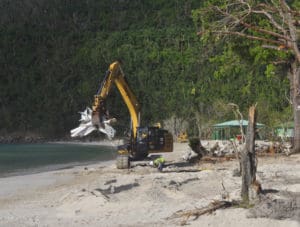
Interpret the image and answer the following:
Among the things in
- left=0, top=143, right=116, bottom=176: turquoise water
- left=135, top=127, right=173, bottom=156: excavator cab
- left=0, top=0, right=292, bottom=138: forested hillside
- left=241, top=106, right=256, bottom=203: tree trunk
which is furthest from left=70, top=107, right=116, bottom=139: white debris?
left=0, top=0, right=292, bottom=138: forested hillside

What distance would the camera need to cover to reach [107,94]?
23.3 meters

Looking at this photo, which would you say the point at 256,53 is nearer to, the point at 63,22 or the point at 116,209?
the point at 116,209

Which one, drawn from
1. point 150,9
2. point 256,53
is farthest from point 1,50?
point 256,53

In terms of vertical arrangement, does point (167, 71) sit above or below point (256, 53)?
above

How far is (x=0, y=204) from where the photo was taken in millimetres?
14047

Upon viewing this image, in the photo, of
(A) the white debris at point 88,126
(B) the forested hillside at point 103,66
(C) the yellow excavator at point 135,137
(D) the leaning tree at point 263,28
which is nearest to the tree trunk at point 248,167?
(D) the leaning tree at point 263,28

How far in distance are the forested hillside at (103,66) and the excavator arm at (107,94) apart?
44411 mm

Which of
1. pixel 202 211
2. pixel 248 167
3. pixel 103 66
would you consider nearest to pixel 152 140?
pixel 248 167

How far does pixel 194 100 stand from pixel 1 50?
7184 cm

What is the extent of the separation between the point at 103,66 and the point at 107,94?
109268 mm

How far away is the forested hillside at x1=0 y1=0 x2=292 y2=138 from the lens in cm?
9912

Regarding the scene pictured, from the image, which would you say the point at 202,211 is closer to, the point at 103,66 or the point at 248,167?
the point at 248,167

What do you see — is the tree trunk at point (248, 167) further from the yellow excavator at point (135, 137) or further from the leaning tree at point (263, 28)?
the yellow excavator at point (135, 137)

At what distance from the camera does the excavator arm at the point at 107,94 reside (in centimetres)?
2119
